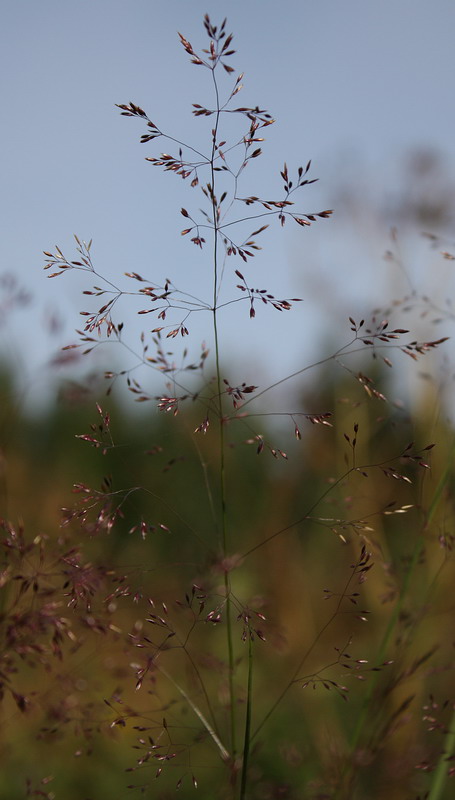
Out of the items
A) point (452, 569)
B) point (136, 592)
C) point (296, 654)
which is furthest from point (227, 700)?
point (296, 654)

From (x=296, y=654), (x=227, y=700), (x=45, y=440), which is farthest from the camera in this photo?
(x=45, y=440)

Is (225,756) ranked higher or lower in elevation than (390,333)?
lower

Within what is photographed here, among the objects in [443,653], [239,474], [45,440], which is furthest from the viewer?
[45,440]

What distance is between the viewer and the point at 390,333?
147 cm

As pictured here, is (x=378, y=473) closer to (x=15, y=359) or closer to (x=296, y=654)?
(x=296, y=654)

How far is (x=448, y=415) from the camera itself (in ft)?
6.38

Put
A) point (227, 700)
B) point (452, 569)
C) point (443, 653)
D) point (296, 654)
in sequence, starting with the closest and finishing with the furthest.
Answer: point (227, 700)
point (452, 569)
point (443, 653)
point (296, 654)

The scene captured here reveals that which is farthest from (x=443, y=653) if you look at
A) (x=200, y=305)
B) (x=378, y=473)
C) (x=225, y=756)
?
(x=200, y=305)

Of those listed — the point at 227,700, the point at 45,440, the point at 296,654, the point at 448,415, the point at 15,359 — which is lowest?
the point at 45,440

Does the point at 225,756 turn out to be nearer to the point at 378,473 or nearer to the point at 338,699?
the point at 378,473

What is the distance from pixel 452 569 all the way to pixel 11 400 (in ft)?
7.96

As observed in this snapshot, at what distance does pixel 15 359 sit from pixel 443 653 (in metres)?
3.24

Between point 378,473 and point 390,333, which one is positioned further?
point 378,473

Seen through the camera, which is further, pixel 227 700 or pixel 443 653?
pixel 443 653
